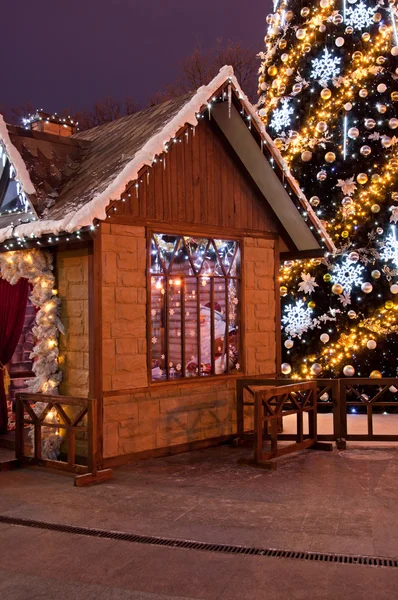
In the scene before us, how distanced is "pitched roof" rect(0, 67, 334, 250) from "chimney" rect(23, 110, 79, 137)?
1.39m

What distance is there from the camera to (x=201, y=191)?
34.7 ft

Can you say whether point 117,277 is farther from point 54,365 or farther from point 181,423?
point 181,423

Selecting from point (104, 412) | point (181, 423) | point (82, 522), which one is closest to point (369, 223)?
point (181, 423)

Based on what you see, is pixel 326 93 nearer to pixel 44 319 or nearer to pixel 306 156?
pixel 306 156

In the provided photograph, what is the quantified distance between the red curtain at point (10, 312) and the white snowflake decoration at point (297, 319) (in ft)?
17.3

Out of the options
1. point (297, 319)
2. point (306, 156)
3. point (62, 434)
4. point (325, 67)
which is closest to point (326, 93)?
point (325, 67)

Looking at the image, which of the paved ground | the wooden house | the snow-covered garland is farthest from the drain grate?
the snow-covered garland

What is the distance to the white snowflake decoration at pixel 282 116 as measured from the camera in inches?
568

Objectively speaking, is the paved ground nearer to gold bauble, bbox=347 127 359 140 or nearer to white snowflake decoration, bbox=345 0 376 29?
gold bauble, bbox=347 127 359 140

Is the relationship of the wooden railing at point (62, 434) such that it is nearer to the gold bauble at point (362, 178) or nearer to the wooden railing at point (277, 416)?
the wooden railing at point (277, 416)

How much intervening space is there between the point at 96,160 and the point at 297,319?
5483 millimetres

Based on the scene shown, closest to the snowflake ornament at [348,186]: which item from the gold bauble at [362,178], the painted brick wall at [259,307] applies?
the gold bauble at [362,178]

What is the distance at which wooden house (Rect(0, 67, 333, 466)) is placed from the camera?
30.1ft

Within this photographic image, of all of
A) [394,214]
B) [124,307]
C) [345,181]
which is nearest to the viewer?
[124,307]
